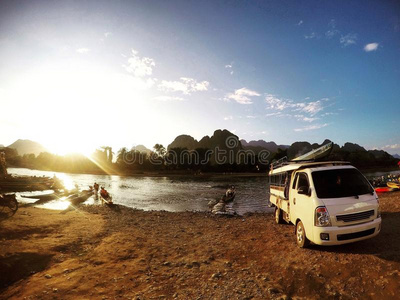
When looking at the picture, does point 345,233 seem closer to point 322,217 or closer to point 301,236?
point 322,217

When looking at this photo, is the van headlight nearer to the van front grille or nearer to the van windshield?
the van front grille

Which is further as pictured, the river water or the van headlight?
the river water

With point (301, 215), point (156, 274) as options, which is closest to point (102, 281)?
point (156, 274)

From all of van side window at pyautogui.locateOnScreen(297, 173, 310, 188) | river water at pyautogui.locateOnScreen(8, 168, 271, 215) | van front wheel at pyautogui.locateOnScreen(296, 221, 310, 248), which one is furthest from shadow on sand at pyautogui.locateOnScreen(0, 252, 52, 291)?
river water at pyautogui.locateOnScreen(8, 168, 271, 215)

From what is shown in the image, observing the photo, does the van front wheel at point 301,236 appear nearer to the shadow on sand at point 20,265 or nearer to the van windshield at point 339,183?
the van windshield at point 339,183

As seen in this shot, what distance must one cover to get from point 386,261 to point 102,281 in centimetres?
820

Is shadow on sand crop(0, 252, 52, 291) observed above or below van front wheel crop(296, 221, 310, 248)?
below

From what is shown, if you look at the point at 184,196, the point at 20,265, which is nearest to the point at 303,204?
the point at 20,265

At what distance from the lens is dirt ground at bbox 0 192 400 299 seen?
508cm

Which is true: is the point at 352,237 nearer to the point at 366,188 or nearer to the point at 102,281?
the point at 366,188

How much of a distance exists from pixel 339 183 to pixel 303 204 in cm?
138

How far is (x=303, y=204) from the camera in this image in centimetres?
714

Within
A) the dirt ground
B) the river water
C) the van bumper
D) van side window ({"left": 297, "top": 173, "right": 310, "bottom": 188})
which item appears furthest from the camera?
the river water

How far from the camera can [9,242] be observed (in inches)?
346
